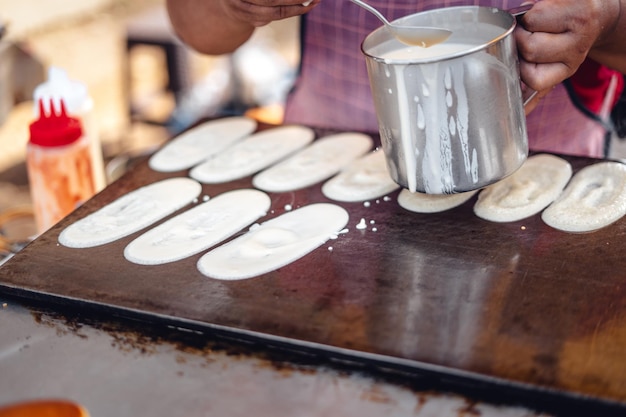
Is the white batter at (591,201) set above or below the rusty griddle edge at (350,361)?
above

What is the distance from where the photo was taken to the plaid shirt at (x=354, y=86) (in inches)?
67.1

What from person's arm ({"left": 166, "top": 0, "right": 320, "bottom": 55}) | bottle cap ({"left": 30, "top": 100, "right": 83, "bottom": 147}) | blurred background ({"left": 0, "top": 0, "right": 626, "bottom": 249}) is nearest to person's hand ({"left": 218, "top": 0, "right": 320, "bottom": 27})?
person's arm ({"left": 166, "top": 0, "right": 320, "bottom": 55})

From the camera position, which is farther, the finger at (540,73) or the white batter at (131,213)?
the white batter at (131,213)

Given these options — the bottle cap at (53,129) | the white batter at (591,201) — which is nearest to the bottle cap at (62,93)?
the bottle cap at (53,129)

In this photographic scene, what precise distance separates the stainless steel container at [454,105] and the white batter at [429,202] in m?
0.15

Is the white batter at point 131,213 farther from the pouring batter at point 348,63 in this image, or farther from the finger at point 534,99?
the finger at point 534,99

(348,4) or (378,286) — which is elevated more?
(348,4)

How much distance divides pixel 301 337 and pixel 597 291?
1.61 ft

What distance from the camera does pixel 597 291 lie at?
43.0 inches

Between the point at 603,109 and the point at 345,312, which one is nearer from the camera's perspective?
the point at 345,312

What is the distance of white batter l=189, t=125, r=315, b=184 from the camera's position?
5.22 ft

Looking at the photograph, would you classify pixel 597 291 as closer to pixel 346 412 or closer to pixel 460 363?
pixel 460 363

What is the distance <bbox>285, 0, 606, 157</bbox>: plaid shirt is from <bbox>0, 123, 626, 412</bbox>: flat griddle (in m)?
0.51

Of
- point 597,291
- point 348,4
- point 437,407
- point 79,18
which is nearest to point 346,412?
point 437,407
